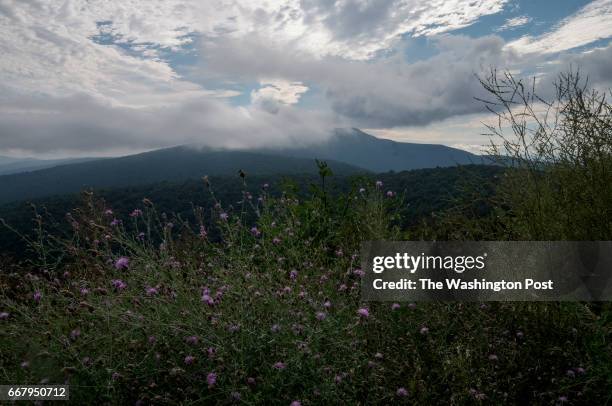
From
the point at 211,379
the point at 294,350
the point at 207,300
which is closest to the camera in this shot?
the point at 211,379

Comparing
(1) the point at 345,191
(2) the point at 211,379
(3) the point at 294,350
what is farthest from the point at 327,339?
(1) the point at 345,191

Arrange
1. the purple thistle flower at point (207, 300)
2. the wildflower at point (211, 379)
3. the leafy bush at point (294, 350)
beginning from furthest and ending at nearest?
the purple thistle flower at point (207, 300) → the leafy bush at point (294, 350) → the wildflower at point (211, 379)

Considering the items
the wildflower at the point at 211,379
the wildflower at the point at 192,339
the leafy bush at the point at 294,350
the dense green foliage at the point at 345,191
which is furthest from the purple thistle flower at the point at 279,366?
the dense green foliage at the point at 345,191

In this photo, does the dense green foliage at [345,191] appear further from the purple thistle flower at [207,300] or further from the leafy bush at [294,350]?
the purple thistle flower at [207,300]

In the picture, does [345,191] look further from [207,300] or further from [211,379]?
[211,379]

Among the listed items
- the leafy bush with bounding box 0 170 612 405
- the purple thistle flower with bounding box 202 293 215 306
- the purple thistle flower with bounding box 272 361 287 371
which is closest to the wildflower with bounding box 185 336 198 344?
the leafy bush with bounding box 0 170 612 405

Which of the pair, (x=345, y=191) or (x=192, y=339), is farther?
(x=345, y=191)

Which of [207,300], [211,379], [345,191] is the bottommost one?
[345,191]

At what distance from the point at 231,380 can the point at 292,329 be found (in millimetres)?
449

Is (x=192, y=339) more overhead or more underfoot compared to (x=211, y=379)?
more overhead

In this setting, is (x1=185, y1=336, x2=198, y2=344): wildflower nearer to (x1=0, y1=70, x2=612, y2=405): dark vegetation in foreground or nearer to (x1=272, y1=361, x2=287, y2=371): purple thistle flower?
(x1=0, y1=70, x2=612, y2=405): dark vegetation in foreground

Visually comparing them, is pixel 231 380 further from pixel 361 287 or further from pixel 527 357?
pixel 527 357

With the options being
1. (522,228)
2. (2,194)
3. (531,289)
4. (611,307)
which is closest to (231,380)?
(531,289)

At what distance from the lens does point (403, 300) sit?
306 cm
